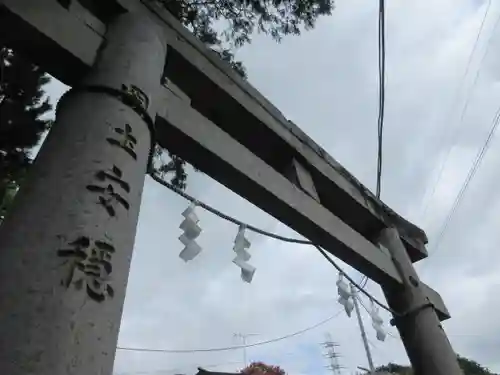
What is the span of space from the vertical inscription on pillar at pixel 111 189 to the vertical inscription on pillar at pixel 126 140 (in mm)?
82

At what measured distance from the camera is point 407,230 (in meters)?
3.79

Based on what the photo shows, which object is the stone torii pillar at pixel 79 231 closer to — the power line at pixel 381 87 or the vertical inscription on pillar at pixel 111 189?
the vertical inscription on pillar at pixel 111 189

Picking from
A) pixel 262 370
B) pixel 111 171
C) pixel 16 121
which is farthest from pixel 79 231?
pixel 262 370

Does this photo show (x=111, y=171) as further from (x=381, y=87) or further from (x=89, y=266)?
(x=381, y=87)

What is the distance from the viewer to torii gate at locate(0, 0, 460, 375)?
93cm

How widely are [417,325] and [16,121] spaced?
13.7 feet

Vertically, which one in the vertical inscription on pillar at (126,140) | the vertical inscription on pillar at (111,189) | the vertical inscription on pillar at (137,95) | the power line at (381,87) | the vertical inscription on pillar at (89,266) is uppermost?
the power line at (381,87)

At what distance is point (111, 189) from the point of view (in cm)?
120

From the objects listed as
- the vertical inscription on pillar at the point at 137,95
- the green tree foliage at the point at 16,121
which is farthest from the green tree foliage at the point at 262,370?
the vertical inscription on pillar at the point at 137,95

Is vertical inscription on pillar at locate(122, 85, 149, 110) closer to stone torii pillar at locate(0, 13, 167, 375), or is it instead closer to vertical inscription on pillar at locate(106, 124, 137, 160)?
stone torii pillar at locate(0, 13, 167, 375)

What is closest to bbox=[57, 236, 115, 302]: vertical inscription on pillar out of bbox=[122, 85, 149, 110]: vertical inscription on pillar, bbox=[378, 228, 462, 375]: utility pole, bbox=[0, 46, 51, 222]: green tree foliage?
bbox=[122, 85, 149, 110]: vertical inscription on pillar

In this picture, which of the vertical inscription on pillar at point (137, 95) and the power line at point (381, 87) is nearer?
the vertical inscription on pillar at point (137, 95)

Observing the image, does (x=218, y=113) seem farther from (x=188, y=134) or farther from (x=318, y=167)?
(x=318, y=167)

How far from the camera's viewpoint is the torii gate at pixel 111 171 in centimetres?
93
